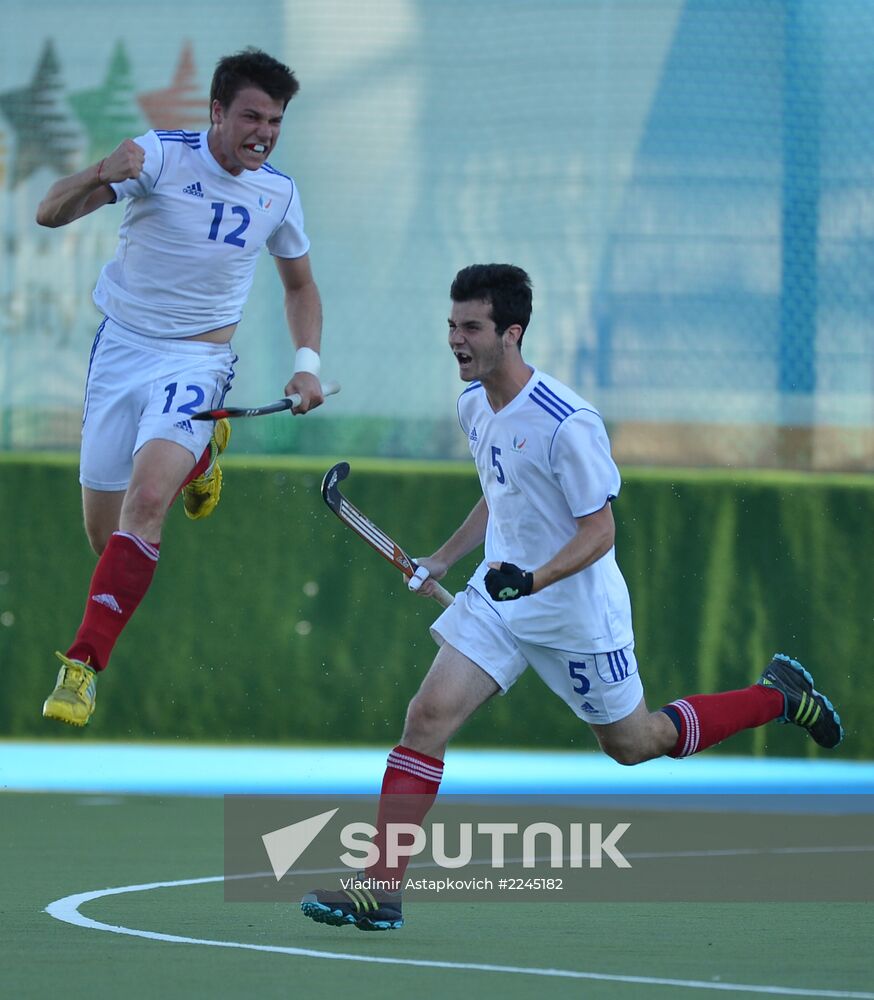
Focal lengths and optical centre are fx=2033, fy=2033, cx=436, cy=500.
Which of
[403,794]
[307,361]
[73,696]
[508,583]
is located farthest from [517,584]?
[307,361]

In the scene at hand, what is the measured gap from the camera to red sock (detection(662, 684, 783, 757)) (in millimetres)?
A: 6668

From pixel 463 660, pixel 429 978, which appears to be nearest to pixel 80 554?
pixel 463 660

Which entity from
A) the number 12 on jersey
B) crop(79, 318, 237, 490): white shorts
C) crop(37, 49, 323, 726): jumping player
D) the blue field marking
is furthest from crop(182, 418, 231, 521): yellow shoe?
the blue field marking

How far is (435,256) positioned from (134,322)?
6.17 meters

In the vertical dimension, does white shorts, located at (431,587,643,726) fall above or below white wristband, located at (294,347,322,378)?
below

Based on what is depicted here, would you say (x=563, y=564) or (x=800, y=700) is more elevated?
(x=563, y=564)

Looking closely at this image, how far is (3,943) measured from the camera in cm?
559

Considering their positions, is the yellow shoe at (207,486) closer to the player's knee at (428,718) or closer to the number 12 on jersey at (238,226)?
the number 12 on jersey at (238,226)

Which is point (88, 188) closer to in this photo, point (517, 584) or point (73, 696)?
point (73, 696)

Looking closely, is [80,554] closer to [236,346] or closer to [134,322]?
[236,346]

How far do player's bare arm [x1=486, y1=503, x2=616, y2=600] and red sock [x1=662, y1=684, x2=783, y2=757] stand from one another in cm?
93

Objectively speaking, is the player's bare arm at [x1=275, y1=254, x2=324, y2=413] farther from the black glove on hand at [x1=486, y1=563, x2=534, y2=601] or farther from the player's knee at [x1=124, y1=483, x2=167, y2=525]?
the black glove on hand at [x1=486, y1=563, x2=534, y2=601]

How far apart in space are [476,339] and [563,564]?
73 centimetres

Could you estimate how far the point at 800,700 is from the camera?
7.16 metres
